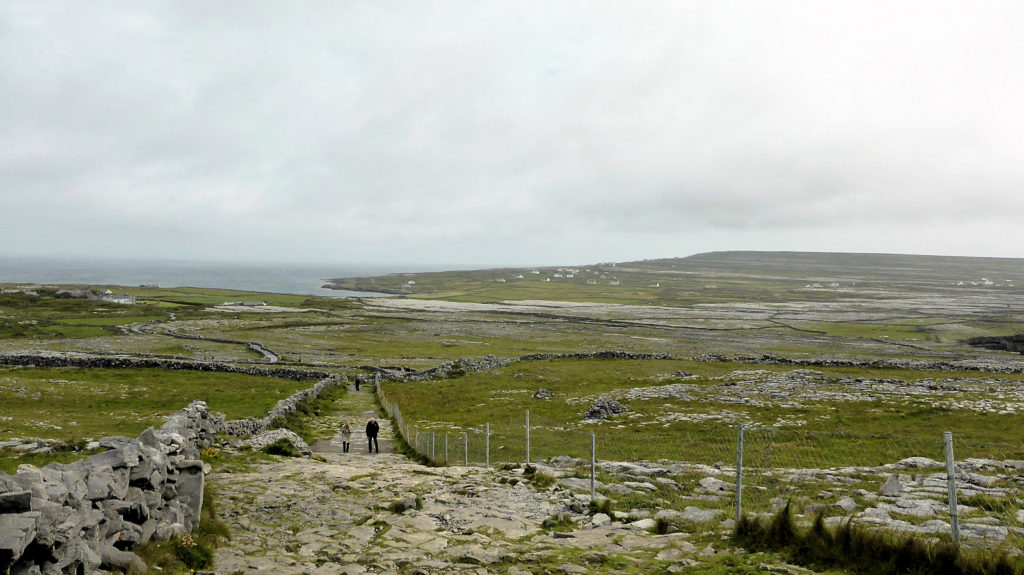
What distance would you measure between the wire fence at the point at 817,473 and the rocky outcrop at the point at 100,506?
10.3m

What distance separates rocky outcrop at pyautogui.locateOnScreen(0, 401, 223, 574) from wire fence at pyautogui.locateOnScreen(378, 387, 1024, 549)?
33.7 feet

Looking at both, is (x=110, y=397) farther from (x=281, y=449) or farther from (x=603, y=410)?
(x=603, y=410)

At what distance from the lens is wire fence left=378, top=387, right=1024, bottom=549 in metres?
10.9

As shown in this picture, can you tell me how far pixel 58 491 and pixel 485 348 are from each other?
270 feet

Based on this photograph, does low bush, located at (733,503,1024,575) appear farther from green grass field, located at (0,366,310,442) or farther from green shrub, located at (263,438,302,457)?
green grass field, located at (0,366,310,442)

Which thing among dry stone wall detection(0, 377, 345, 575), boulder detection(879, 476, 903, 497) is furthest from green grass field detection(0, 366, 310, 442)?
boulder detection(879, 476, 903, 497)

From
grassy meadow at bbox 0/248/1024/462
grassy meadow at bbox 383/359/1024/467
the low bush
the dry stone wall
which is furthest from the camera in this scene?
grassy meadow at bbox 0/248/1024/462

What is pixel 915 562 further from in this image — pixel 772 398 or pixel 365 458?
pixel 772 398

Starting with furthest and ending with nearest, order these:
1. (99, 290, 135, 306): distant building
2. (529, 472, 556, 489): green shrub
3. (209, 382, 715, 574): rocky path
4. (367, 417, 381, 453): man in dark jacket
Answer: (99, 290, 135, 306): distant building, (367, 417, 381, 453): man in dark jacket, (529, 472, 556, 489): green shrub, (209, 382, 715, 574): rocky path

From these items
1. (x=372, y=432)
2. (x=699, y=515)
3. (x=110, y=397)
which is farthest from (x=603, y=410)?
(x=110, y=397)

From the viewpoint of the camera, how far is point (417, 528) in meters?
12.8

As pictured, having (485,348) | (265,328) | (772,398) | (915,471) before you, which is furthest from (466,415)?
(265,328)

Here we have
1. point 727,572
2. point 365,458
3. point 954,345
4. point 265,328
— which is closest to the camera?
point 727,572

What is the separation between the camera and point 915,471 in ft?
58.0
